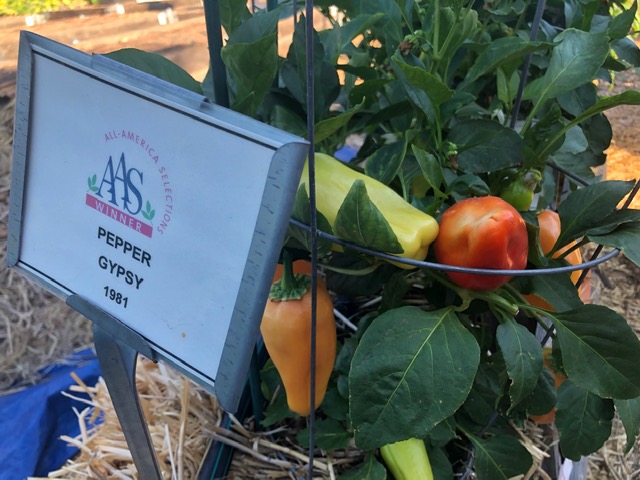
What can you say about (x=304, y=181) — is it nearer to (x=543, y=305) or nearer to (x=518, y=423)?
(x=543, y=305)

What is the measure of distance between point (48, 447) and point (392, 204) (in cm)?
88

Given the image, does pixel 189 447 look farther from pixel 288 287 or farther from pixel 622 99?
pixel 622 99

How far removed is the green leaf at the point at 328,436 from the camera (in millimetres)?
697

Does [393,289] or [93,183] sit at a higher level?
[93,183]

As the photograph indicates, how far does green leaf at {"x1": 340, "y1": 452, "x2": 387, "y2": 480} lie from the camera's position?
0.67 m

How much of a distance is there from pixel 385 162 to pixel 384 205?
7 centimetres

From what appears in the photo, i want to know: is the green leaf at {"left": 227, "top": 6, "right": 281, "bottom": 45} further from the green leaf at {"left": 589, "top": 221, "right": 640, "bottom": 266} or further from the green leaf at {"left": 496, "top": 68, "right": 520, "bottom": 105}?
the green leaf at {"left": 589, "top": 221, "right": 640, "bottom": 266}

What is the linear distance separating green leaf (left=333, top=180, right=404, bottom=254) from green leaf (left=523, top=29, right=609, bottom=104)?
0.85ft

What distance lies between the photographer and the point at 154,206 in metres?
0.46

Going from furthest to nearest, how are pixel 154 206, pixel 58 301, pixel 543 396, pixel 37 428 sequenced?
pixel 58 301 < pixel 37 428 < pixel 543 396 < pixel 154 206

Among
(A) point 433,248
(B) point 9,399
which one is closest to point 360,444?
(A) point 433,248

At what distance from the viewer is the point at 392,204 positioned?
56 cm

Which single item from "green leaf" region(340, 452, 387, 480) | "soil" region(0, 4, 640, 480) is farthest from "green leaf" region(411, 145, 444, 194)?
"soil" region(0, 4, 640, 480)

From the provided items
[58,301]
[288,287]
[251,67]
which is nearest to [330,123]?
[251,67]
